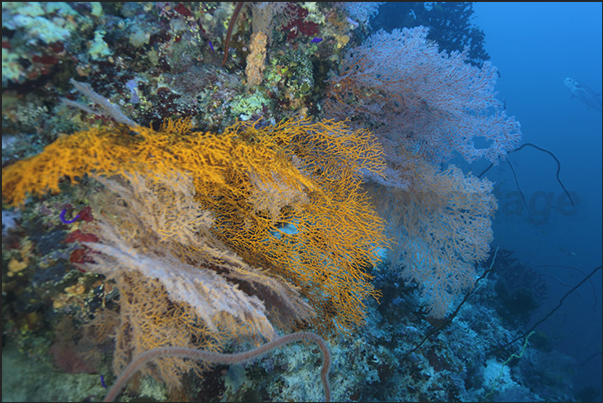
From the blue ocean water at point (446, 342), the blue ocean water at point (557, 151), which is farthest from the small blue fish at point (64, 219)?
the blue ocean water at point (557, 151)

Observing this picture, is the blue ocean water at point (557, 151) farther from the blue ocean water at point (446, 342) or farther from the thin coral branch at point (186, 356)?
the thin coral branch at point (186, 356)

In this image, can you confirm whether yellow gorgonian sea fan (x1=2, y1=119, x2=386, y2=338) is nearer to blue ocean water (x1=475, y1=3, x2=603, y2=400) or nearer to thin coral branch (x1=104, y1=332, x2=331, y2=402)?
thin coral branch (x1=104, y1=332, x2=331, y2=402)

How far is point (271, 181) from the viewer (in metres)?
2.37

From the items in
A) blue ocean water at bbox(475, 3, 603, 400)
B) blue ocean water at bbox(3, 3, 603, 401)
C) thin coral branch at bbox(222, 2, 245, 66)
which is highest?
blue ocean water at bbox(475, 3, 603, 400)

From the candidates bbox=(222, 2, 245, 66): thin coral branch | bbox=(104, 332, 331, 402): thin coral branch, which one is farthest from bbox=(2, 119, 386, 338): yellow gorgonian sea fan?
bbox=(104, 332, 331, 402): thin coral branch

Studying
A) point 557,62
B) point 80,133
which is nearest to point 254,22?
point 80,133

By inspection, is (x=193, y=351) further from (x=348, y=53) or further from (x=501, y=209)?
(x=501, y=209)

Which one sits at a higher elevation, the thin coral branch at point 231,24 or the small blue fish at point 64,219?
the thin coral branch at point 231,24

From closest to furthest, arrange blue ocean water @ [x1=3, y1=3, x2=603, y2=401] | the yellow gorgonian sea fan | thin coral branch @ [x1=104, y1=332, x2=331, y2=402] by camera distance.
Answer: thin coral branch @ [x1=104, y1=332, x2=331, y2=402]
the yellow gorgonian sea fan
blue ocean water @ [x1=3, y1=3, x2=603, y2=401]

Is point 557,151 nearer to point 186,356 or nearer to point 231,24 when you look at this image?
point 231,24

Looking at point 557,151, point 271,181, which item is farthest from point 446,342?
point 557,151

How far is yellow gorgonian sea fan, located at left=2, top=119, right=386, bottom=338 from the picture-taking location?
172 centimetres

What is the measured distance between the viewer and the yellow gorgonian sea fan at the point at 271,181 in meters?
1.72

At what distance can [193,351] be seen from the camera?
178 centimetres
